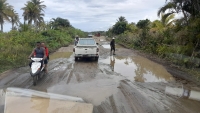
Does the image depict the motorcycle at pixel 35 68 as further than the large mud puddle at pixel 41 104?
Yes

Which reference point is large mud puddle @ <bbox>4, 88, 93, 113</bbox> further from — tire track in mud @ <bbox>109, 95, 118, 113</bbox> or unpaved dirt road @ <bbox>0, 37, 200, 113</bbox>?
tire track in mud @ <bbox>109, 95, 118, 113</bbox>

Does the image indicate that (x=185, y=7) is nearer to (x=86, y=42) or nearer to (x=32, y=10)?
(x=86, y=42)

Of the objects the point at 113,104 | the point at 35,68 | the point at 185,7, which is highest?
the point at 185,7

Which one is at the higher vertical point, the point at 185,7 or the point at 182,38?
the point at 185,7

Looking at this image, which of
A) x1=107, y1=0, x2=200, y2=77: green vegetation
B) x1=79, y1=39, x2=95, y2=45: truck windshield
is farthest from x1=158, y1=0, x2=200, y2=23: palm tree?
x1=79, y1=39, x2=95, y2=45: truck windshield

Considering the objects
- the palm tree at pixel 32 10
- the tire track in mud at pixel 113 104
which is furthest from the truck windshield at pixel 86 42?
the palm tree at pixel 32 10

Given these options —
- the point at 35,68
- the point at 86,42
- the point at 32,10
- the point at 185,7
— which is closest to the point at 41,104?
the point at 35,68

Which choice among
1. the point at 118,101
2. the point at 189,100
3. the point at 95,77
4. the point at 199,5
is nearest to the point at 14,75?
the point at 95,77

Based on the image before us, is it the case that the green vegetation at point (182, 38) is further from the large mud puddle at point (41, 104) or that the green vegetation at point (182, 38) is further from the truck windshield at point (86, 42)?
the large mud puddle at point (41, 104)

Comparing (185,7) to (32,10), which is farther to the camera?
(32,10)

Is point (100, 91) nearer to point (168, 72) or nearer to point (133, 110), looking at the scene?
point (133, 110)

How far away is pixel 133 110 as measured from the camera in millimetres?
5570

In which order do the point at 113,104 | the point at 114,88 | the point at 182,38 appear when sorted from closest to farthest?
the point at 113,104 < the point at 114,88 < the point at 182,38

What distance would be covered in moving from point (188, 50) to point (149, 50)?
24.5ft
